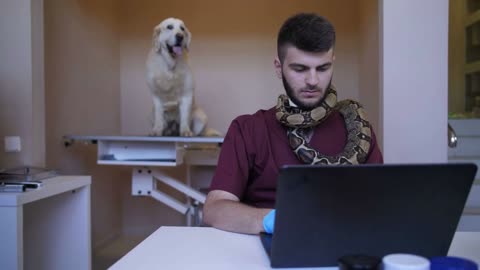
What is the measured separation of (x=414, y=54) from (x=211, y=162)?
1787 millimetres

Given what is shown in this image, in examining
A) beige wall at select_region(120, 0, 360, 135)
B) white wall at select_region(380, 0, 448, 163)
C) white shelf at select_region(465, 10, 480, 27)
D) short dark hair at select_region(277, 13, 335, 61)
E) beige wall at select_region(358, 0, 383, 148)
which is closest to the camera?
short dark hair at select_region(277, 13, 335, 61)

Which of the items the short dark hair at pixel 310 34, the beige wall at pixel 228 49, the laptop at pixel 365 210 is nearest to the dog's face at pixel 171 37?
the beige wall at pixel 228 49

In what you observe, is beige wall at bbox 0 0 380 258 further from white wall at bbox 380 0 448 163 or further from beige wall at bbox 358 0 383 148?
white wall at bbox 380 0 448 163

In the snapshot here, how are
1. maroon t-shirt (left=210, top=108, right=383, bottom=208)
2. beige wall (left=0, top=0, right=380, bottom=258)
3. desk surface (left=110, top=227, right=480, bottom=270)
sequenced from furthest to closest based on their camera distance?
beige wall (left=0, top=0, right=380, bottom=258) → maroon t-shirt (left=210, top=108, right=383, bottom=208) → desk surface (left=110, top=227, right=480, bottom=270)

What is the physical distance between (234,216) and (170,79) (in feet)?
6.13

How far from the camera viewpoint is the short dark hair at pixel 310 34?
4.20ft

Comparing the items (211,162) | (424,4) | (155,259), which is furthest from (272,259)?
(211,162)

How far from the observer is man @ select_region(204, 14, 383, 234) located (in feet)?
4.27

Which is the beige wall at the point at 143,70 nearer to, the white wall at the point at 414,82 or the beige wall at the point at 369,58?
the beige wall at the point at 369,58

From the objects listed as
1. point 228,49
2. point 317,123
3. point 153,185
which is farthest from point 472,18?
point 317,123

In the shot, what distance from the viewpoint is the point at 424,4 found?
2.09m

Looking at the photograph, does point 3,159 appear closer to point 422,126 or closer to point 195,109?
point 195,109

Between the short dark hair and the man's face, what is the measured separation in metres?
0.02

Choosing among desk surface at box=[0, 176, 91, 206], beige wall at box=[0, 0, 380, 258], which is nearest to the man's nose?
desk surface at box=[0, 176, 91, 206]
